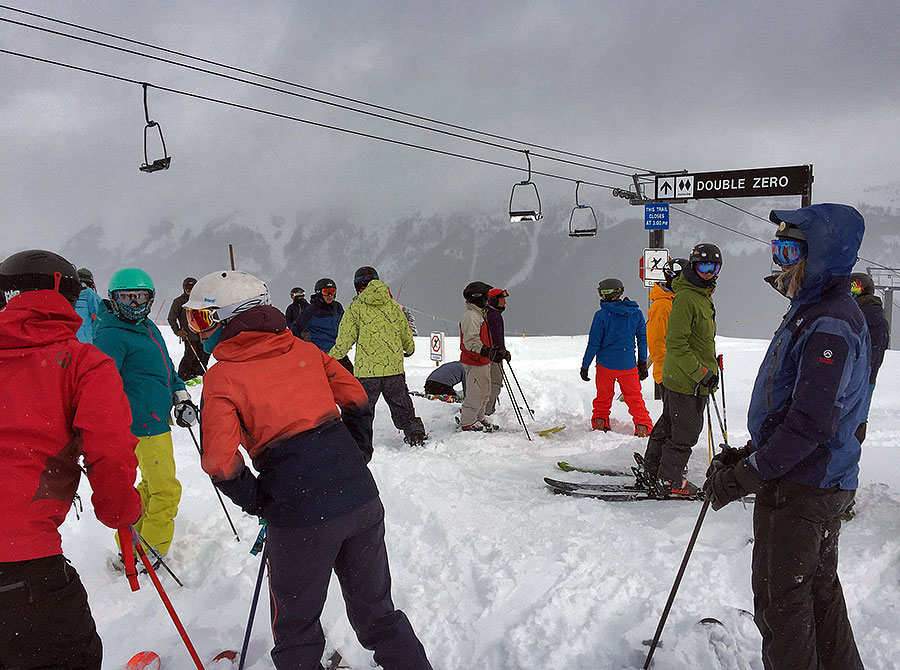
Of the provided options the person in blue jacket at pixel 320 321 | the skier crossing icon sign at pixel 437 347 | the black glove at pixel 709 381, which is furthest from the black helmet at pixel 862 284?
the skier crossing icon sign at pixel 437 347

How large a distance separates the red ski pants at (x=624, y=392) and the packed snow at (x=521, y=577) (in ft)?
4.36

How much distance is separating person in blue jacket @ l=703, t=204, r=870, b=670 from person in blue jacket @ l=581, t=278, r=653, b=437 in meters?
4.73

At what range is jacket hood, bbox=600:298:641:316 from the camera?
704 cm

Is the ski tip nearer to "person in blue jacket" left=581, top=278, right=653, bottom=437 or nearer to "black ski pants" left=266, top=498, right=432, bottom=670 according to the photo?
"black ski pants" left=266, top=498, right=432, bottom=670

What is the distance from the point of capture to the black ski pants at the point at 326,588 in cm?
208

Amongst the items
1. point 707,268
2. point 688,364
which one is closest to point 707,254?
point 707,268

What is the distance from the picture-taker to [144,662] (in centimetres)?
271

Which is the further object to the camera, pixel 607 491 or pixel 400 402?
pixel 400 402

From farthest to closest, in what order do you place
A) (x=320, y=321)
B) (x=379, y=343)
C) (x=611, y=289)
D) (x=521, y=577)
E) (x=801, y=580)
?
(x=320, y=321), (x=611, y=289), (x=379, y=343), (x=521, y=577), (x=801, y=580)

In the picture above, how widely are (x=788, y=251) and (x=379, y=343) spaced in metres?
4.85

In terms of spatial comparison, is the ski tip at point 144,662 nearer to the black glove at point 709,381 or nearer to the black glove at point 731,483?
the black glove at point 731,483

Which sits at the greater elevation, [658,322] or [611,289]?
[611,289]

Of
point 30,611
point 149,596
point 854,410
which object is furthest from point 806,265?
point 149,596

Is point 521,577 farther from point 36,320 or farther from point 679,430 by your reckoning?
point 36,320
